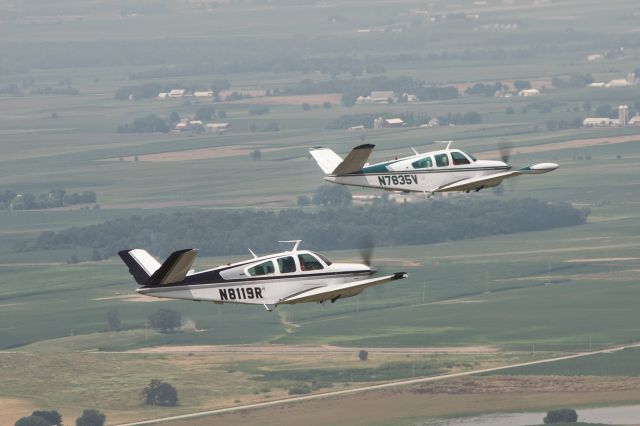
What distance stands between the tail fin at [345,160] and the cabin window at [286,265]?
894cm

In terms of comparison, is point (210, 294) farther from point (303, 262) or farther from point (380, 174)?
point (380, 174)

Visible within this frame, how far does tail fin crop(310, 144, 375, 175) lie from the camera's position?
130 metres

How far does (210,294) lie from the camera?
396 ft

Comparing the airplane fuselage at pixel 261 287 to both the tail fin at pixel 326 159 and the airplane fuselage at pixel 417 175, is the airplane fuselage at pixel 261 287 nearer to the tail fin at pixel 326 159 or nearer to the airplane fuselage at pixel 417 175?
the airplane fuselage at pixel 417 175

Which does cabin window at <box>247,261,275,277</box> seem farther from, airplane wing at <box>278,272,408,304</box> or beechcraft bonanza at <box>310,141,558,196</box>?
beechcraft bonanza at <box>310,141,558,196</box>

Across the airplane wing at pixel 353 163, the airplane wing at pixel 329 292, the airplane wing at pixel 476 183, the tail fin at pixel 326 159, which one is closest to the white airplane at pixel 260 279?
the airplane wing at pixel 329 292

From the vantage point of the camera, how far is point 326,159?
5512 inches

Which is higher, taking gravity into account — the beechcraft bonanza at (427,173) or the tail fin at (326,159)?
the tail fin at (326,159)

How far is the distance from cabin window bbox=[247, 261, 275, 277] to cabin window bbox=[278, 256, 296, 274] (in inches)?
25.8

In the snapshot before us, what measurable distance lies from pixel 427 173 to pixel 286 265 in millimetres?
18689

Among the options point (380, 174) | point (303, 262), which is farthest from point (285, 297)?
point (380, 174)

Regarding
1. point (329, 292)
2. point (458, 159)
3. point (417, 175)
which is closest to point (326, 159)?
point (417, 175)

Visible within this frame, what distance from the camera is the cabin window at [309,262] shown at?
12312cm

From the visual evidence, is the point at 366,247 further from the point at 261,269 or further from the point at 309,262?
the point at 261,269
